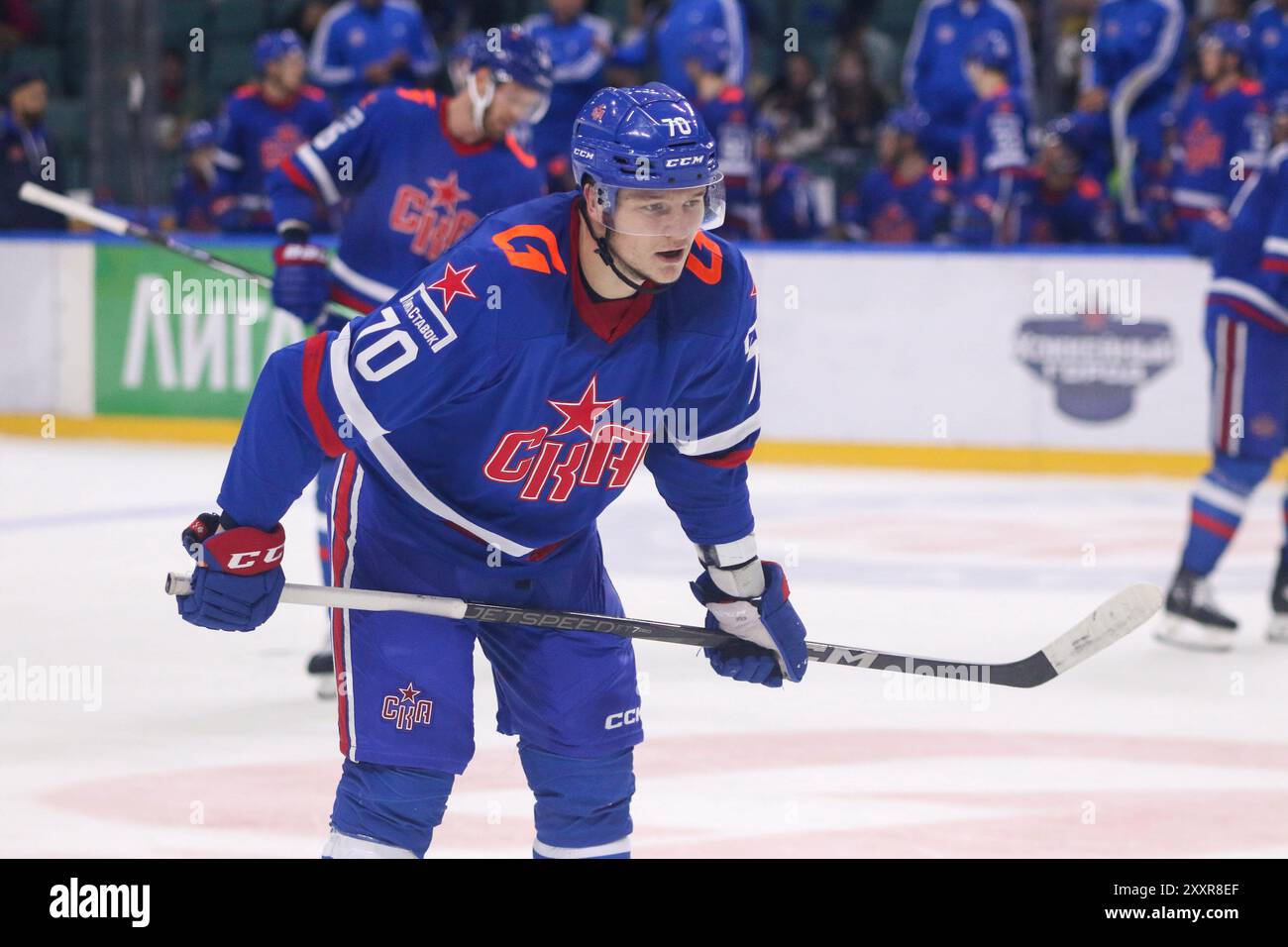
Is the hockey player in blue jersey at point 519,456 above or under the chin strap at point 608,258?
under

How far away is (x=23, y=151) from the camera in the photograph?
10375 mm

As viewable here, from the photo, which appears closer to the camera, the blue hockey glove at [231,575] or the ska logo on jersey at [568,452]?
the blue hockey glove at [231,575]

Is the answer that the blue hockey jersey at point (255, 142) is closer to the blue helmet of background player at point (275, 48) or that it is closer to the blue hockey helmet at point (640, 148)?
the blue helmet of background player at point (275, 48)

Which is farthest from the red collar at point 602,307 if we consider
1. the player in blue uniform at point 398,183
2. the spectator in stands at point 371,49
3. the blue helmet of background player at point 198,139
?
the blue helmet of background player at point 198,139

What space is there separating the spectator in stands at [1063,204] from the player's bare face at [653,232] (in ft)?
22.4

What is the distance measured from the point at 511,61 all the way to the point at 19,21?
8.63m

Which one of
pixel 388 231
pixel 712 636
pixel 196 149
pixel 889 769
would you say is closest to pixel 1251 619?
pixel 889 769

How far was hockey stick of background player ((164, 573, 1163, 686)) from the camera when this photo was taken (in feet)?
9.42

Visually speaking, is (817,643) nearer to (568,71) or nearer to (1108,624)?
(1108,624)

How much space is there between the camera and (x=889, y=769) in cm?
445

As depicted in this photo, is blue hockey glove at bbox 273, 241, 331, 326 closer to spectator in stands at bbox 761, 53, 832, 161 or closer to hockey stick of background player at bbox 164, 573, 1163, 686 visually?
hockey stick of background player at bbox 164, 573, 1163, 686

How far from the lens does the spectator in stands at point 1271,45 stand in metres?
9.30

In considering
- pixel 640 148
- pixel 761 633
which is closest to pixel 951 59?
pixel 761 633

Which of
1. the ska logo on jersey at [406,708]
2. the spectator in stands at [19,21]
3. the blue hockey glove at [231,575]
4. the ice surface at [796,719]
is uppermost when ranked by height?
the spectator in stands at [19,21]
